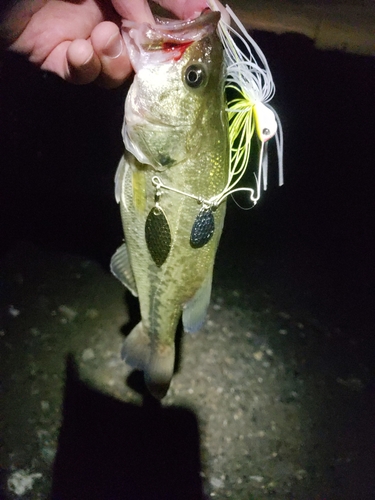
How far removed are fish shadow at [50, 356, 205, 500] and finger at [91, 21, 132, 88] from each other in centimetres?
157

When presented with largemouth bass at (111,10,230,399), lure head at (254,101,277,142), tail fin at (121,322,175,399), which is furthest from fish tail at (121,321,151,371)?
lure head at (254,101,277,142)

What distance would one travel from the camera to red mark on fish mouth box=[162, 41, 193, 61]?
970 millimetres

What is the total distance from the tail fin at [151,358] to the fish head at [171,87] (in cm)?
68

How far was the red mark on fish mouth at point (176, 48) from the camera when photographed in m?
0.97

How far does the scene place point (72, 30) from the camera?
4.33 feet

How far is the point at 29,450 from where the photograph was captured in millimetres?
1817

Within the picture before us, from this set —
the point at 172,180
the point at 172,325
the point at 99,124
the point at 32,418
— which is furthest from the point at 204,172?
the point at 99,124

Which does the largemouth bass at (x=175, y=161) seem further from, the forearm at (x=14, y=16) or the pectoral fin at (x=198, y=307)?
the forearm at (x=14, y=16)

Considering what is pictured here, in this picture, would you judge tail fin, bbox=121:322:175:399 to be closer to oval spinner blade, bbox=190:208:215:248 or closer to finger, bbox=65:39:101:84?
oval spinner blade, bbox=190:208:215:248

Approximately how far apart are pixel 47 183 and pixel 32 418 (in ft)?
5.52

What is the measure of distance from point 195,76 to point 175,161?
0.23 m

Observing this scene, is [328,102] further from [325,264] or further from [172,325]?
[172,325]

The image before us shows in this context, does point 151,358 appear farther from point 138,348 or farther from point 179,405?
point 179,405

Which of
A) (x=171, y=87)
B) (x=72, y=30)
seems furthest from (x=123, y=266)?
(x=72, y=30)
